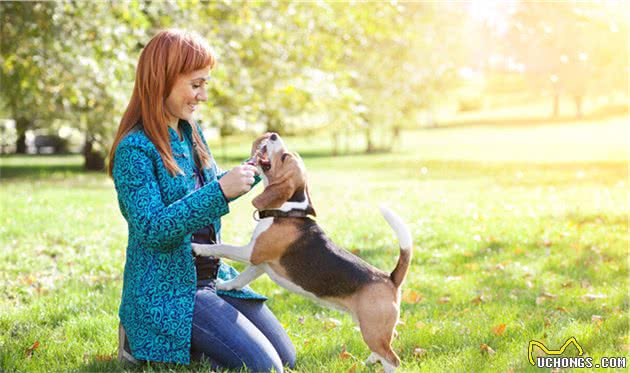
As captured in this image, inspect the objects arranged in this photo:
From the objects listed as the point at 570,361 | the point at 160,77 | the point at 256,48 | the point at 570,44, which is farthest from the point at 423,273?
the point at 570,44

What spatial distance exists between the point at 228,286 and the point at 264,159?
872mm

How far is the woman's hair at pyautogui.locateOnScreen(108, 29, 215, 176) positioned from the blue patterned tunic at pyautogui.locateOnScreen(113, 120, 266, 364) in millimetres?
61

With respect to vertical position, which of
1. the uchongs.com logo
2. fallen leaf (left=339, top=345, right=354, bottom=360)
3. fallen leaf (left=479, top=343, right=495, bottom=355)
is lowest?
fallen leaf (left=479, top=343, right=495, bottom=355)

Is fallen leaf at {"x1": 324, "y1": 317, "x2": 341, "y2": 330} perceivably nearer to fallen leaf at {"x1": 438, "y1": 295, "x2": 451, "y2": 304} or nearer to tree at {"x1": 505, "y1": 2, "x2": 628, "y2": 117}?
fallen leaf at {"x1": 438, "y1": 295, "x2": 451, "y2": 304}

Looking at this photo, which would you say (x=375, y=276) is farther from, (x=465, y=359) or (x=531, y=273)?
(x=531, y=273)

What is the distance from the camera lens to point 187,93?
4.29 metres

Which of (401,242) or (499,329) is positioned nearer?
(401,242)

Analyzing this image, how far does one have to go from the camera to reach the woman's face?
14.0 feet

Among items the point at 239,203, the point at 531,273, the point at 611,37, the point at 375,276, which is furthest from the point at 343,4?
the point at 375,276

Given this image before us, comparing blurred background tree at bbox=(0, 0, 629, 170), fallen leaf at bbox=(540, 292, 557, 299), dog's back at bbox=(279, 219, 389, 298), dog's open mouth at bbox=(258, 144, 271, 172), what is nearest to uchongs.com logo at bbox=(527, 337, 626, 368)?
dog's back at bbox=(279, 219, 389, 298)

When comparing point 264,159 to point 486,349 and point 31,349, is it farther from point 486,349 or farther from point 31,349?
point 31,349

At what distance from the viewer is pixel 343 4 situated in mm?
12859

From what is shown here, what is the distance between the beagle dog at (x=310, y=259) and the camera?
4.05 metres

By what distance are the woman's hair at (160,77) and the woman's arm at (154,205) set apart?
14 cm
